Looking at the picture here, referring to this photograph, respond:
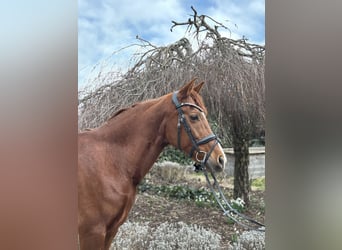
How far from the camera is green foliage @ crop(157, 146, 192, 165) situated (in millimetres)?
1459

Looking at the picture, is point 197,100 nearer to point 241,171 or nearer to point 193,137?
point 193,137

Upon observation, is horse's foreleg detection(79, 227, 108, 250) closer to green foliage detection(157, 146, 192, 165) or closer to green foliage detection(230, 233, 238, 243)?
green foliage detection(157, 146, 192, 165)

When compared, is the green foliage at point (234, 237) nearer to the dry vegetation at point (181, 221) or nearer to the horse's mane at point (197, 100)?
the dry vegetation at point (181, 221)

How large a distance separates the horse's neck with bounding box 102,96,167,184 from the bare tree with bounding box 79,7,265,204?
1.5 inches

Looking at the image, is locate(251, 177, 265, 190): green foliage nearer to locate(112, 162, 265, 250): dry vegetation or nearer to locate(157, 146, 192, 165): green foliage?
locate(112, 162, 265, 250): dry vegetation

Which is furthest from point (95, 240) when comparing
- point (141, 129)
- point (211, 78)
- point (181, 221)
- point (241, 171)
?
point (211, 78)

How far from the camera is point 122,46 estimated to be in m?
1.45

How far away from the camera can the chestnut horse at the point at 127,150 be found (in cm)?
141

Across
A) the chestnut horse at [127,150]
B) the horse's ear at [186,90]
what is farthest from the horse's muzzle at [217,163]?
the horse's ear at [186,90]

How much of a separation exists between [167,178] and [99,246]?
0.34 m

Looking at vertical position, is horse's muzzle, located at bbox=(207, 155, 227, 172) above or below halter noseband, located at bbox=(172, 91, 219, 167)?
below

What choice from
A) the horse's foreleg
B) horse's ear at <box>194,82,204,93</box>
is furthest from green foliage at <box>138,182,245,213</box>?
horse's ear at <box>194,82,204,93</box>

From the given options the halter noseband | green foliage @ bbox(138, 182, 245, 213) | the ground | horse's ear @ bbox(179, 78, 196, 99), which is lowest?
the ground
